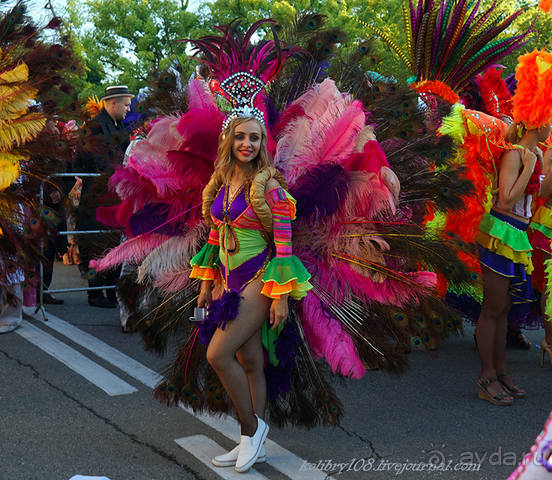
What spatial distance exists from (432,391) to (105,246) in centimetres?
268

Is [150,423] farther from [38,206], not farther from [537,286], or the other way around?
[537,286]

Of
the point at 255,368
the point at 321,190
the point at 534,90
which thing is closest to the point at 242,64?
the point at 321,190

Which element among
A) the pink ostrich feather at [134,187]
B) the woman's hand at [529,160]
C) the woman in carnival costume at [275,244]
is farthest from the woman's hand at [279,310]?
the woman's hand at [529,160]

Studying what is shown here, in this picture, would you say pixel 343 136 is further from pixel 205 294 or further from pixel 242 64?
pixel 205 294

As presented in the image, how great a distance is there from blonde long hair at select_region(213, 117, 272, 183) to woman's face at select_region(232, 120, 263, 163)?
0.9 inches

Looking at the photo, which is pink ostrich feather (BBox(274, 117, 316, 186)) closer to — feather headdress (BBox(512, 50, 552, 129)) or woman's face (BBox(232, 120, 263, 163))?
woman's face (BBox(232, 120, 263, 163))

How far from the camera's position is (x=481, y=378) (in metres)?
4.87

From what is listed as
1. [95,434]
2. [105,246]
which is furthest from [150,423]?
[105,246]

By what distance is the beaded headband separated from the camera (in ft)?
11.6

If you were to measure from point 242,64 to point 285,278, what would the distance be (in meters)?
1.21

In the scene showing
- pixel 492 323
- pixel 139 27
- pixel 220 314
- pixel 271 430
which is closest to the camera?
pixel 220 314

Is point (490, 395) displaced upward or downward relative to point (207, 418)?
upward

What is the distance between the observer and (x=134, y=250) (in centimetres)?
396

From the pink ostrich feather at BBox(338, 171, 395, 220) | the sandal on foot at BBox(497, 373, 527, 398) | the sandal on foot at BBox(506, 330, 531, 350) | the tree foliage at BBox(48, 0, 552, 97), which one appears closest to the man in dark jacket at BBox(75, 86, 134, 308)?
the pink ostrich feather at BBox(338, 171, 395, 220)
